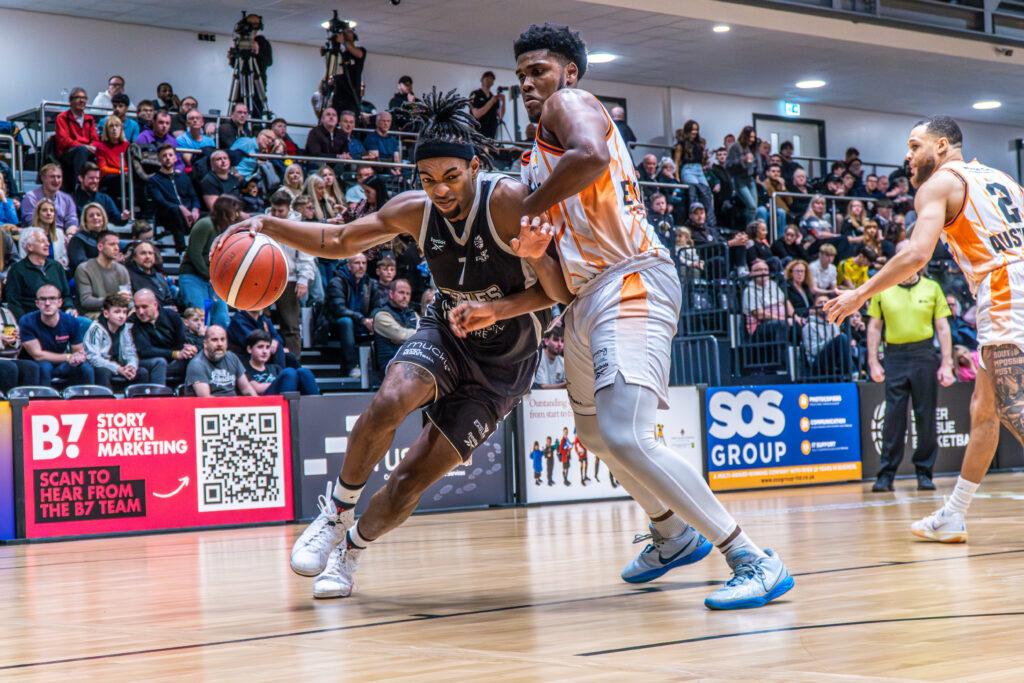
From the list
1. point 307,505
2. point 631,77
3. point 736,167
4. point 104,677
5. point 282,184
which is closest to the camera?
point 104,677

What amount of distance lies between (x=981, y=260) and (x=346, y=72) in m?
11.4

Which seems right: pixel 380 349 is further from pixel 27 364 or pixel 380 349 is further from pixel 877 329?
pixel 877 329

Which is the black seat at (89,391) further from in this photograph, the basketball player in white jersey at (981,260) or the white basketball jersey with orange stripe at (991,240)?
the white basketball jersey with orange stripe at (991,240)

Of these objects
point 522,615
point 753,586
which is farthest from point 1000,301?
point 522,615

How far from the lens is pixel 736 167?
17.8 meters

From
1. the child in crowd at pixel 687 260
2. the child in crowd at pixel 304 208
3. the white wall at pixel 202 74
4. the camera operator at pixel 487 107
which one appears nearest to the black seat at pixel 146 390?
the child in crowd at pixel 304 208

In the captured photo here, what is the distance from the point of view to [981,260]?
563 centimetres

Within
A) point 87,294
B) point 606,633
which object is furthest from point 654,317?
point 87,294

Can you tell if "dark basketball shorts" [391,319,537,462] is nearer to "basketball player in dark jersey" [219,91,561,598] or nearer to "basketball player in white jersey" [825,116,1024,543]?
"basketball player in dark jersey" [219,91,561,598]

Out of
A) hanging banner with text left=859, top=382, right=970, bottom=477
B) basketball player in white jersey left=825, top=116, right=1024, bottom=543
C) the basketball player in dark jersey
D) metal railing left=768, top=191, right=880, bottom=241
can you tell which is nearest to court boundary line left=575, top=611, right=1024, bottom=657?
the basketball player in dark jersey

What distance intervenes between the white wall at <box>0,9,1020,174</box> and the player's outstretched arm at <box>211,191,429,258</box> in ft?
42.3

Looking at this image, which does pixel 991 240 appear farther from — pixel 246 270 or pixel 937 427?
pixel 937 427

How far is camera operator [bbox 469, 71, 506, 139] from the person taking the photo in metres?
15.5

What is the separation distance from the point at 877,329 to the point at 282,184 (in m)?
6.78
